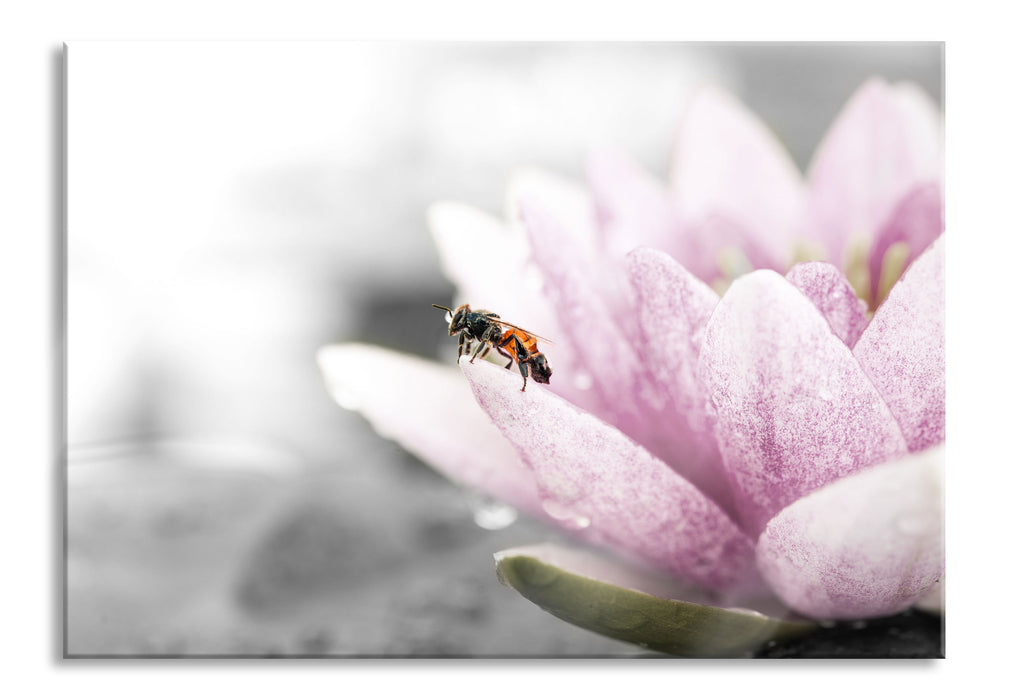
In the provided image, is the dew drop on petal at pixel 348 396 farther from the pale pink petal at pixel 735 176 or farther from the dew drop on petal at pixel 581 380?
the pale pink petal at pixel 735 176

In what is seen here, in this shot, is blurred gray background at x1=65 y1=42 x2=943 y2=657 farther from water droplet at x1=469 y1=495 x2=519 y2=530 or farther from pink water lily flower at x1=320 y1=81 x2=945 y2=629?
pink water lily flower at x1=320 y1=81 x2=945 y2=629

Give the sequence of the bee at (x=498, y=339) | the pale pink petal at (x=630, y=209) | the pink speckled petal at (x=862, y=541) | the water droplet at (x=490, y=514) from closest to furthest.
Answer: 1. the pink speckled petal at (x=862, y=541)
2. the bee at (x=498, y=339)
3. the pale pink petal at (x=630, y=209)
4. the water droplet at (x=490, y=514)

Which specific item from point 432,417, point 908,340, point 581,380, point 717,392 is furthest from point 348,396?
point 908,340

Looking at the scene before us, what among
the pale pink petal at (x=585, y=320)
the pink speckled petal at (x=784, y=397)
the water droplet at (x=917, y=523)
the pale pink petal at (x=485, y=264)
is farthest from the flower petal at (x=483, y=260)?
the water droplet at (x=917, y=523)

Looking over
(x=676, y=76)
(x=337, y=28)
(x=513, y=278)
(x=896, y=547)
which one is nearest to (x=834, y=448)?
(x=896, y=547)

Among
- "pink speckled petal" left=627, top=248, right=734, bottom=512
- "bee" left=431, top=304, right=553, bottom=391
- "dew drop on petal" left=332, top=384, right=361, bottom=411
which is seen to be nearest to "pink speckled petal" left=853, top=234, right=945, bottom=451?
"pink speckled petal" left=627, top=248, right=734, bottom=512

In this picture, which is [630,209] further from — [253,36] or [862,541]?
[253,36]
